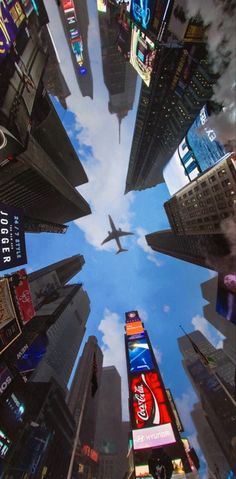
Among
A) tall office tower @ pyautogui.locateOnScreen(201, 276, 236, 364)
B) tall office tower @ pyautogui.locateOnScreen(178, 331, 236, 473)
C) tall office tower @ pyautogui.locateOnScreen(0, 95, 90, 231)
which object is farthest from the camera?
tall office tower @ pyautogui.locateOnScreen(201, 276, 236, 364)

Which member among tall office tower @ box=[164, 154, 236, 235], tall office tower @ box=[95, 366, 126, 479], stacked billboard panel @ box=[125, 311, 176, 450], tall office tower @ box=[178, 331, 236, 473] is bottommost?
tall office tower @ box=[95, 366, 126, 479]

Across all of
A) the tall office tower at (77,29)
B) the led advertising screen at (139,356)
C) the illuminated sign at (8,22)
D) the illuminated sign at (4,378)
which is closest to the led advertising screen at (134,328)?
the led advertising screen at (139,356)

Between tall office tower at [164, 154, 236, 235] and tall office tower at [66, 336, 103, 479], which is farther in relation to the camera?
tall office tower at [66, 336, 103, 479]

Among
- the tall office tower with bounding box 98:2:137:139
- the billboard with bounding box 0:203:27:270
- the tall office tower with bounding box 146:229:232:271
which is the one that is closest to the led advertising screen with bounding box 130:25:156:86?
the tall office tower with bounding box 98:2:137:139

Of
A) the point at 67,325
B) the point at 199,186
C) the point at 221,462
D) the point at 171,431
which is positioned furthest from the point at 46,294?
the point at 221,462

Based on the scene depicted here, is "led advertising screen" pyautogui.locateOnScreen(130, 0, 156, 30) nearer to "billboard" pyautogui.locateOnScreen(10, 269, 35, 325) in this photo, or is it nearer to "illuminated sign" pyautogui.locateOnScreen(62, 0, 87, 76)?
"billboard" pyautogui.locateOnScreen(10, 269, 35, 325)

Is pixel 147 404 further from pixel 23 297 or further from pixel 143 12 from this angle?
pixel 143 12
